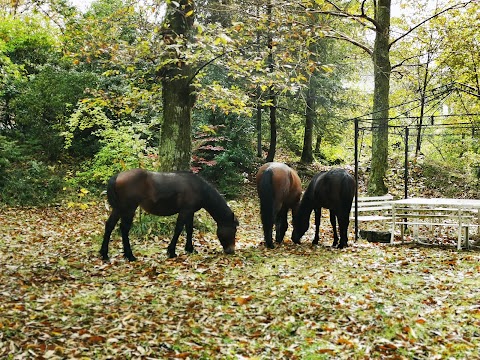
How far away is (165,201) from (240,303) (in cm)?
285

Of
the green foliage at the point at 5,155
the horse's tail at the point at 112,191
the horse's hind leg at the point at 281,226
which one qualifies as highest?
the green foliage at the point at 5,155

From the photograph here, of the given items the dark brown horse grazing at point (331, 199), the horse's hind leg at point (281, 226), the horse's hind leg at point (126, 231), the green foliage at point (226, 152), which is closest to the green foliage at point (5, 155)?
the green foliage at point (226, 152)

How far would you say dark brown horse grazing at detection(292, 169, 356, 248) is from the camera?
29.7 ft

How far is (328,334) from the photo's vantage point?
4727 millimetres

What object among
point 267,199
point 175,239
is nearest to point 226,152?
point 267,199

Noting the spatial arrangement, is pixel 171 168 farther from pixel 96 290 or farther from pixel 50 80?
pixel 50 80

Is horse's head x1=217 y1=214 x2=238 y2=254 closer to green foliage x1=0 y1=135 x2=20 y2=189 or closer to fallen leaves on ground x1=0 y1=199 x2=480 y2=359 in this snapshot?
fallen leaves on ground x1=0 y1=199 x2=480 y2=359

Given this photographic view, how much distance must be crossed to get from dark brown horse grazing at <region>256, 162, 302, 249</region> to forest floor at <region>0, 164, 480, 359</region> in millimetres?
618

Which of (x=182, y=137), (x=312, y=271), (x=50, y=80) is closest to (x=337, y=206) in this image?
(x=312, y=271)

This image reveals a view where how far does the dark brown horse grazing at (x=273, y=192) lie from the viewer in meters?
8.75

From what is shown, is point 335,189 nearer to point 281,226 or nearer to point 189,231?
point 281,226

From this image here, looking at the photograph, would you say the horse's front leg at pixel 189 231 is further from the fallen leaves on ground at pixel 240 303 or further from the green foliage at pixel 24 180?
the green foliage at pixel 24 180

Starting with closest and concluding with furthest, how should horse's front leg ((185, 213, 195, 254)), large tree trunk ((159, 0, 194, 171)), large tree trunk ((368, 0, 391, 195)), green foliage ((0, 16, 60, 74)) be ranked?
horse's front leg ((185, 213, 195, 254)), large tree trunk ((159, 0, 194, 171)), large tree trunk ((368, 0, 391, 195)), green foliage ((0, 16, 60, 74))

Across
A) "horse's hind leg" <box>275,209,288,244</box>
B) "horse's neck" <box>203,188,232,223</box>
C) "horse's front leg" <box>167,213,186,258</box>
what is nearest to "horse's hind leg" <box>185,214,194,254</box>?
"horse's front leg" <box>167,213,186,258</box>
